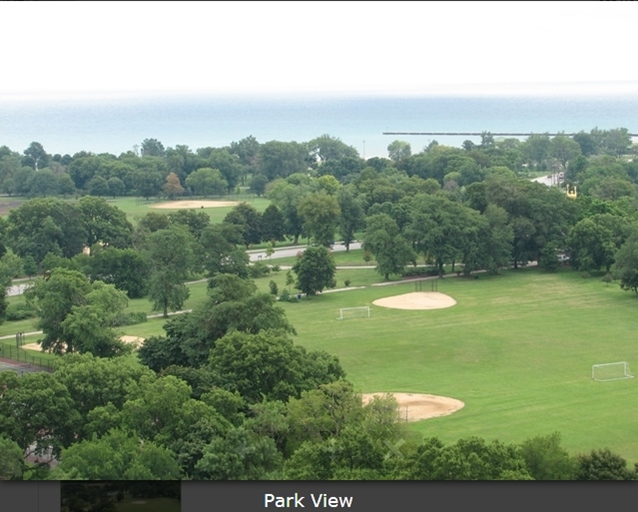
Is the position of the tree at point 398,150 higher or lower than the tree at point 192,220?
higher

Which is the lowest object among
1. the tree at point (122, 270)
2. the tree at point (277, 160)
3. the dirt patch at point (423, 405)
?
the dirt patch at point (423, 405)

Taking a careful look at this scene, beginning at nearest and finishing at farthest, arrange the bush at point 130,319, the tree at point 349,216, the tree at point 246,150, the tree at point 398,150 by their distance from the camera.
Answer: the bush at point 130,319
the tree at point 349,216
the tree at point 246,150
the tree at point 398,150

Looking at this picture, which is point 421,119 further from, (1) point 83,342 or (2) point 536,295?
(1) point 83,342

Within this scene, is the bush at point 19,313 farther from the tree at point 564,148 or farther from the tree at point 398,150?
the tree at point 564,148

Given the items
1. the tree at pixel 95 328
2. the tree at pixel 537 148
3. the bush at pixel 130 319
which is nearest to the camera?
the tree at pixel 95 328

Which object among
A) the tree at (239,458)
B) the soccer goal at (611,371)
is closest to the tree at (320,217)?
the soccer goal at (611,371)

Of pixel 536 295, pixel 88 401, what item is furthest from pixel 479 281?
pixel 88 401

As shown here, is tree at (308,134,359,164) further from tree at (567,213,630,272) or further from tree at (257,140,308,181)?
tree at (567,213,630,272)
